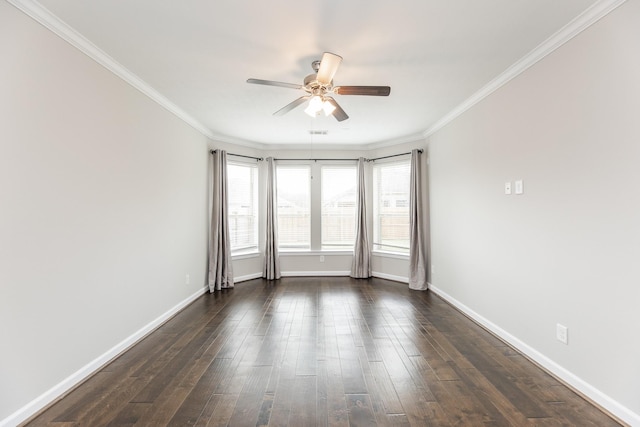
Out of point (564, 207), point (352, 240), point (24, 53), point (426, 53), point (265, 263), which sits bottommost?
point (265, 263)

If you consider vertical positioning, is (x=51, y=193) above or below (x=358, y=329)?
above

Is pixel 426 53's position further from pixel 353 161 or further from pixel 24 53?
pixel 353 161

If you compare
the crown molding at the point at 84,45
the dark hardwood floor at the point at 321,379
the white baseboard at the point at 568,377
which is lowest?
the dark hardwood floor at the point at 321,379

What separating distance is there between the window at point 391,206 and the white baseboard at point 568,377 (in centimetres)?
227

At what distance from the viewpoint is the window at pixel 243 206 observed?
548cm

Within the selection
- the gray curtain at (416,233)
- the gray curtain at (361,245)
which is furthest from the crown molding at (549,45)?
the gray curtain at (361,245)

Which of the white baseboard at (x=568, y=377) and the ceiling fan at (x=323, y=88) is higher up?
the ceiling fan at (x=323, y=88)

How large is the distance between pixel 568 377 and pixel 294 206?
4.73 m

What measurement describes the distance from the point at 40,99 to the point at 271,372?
261 cm

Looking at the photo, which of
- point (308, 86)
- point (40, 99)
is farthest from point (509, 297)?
point (40, 99)

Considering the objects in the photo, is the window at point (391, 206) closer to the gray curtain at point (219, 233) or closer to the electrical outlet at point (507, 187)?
the electrical outlet at point (507, 187)

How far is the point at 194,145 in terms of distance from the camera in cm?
450

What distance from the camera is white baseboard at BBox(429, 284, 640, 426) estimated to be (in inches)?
73.5

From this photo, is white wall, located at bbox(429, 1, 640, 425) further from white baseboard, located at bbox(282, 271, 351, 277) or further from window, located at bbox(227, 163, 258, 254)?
window, located at bbox(227, 163, 258, 254)
